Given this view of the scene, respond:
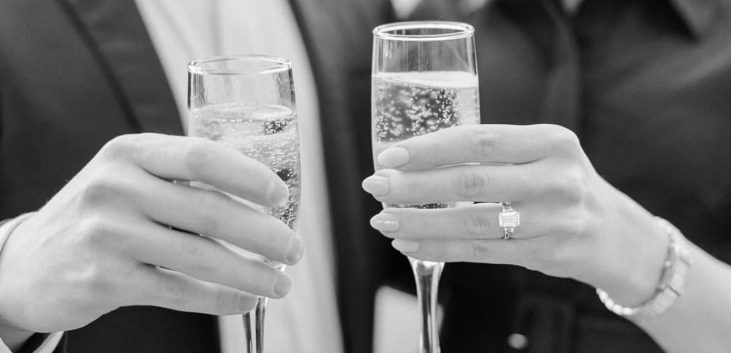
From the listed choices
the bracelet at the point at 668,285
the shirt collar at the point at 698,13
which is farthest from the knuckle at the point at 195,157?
the shirt collar at the point at 698,13

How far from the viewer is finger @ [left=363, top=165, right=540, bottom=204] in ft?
3.38

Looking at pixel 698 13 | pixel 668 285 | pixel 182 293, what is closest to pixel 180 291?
pixel 182 293

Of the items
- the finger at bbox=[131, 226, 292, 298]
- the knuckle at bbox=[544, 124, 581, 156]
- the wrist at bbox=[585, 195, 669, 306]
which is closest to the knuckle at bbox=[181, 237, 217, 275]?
the finger at bbox=[131, 226, 292, 298]

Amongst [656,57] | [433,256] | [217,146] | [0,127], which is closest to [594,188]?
[433,256]

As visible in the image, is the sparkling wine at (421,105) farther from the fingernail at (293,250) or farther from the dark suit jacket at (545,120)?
the dark suit jacket at (545,120)

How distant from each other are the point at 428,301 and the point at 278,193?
38 cm

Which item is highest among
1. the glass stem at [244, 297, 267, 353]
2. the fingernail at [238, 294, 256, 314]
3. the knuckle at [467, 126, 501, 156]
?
the knuckle at [467, 126, 501, 156]

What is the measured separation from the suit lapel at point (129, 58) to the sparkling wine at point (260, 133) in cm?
46

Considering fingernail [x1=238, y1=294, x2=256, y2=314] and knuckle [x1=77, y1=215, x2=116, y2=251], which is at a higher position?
knuckle [x1=77, y1=215, x2=116, y2=251]

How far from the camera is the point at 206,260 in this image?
94 cm

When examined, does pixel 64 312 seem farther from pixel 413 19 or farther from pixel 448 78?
pixel 413 19

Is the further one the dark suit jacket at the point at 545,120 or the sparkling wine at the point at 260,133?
the dark suit jacket at the point at 545,120

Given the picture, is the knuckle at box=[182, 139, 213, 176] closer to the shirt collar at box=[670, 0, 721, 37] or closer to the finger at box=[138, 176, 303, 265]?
the finger at box=[138, 176, 303, 265]

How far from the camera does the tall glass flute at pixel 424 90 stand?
1.09 metres
